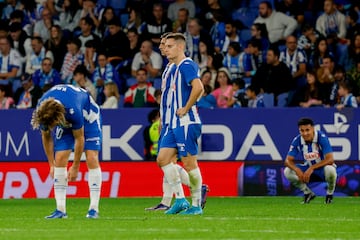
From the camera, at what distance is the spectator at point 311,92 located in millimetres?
21902

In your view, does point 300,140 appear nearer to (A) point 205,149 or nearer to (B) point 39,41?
(A) point 205,149

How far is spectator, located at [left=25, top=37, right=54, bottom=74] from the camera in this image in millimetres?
25016

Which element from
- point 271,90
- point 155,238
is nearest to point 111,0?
point 271,90

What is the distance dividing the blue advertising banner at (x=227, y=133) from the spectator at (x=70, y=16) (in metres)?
4.69

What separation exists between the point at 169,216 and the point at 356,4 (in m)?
11.9

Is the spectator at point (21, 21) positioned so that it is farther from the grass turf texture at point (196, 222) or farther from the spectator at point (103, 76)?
the grass turf texture at point (196, 222)

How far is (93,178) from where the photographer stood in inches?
532

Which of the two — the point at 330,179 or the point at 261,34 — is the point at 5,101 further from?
the point at 330,179

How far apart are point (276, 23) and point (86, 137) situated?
11290mm

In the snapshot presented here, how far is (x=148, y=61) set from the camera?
2398cm

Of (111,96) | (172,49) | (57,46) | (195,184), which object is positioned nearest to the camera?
(195,184)

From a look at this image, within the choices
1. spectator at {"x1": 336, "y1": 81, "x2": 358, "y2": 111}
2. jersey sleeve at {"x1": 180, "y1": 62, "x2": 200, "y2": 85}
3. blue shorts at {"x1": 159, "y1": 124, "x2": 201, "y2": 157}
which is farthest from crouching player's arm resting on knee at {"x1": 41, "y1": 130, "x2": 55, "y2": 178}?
spectator at {"x1": 336, "y1": 81, "x2": 358, "y2": 111}

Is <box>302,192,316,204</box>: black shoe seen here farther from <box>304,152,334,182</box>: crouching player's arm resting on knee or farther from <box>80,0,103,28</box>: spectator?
<box>80,0,103,28</box>: spectator

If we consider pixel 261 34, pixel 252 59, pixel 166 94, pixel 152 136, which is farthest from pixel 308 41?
pixel 166 94
